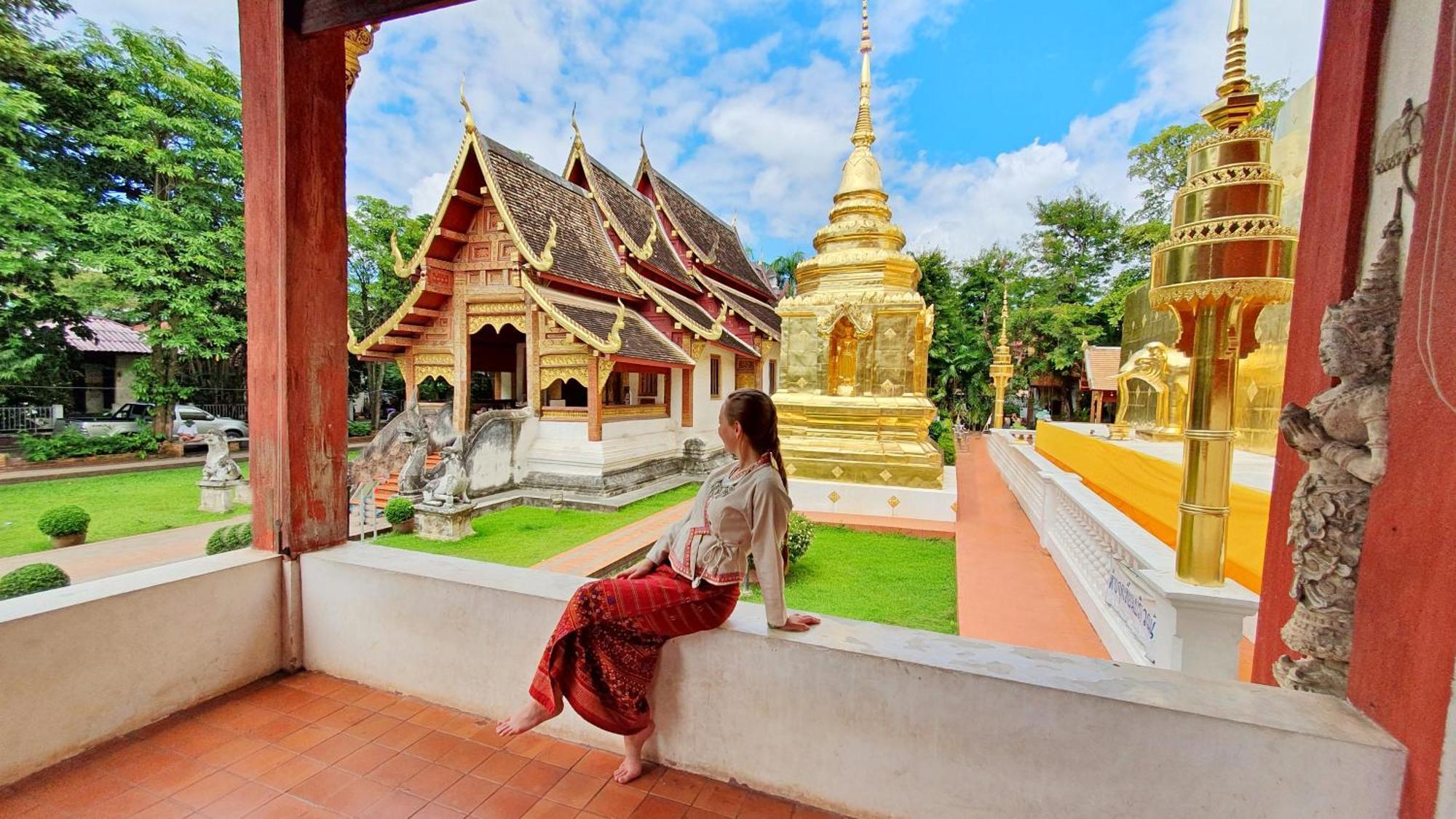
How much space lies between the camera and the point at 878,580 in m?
4.97

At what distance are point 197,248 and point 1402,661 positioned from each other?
56.8ft

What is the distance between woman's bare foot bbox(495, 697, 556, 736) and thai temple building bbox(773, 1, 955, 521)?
18.9 ft

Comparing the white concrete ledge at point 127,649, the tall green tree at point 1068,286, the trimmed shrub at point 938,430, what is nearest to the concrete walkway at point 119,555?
the white concrete ledge at point 127,649

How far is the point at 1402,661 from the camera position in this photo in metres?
1.16

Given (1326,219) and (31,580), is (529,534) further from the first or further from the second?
(1326,219)

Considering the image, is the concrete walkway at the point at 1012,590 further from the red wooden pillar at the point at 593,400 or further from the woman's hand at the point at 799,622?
the red wooden pillar at the point at 593,400

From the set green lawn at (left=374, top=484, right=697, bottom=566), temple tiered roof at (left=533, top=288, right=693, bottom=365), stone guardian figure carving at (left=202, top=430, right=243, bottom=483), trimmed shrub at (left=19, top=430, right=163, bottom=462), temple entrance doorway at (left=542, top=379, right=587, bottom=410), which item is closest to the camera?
green lawn at (left=374, top=484, right=697, bottom=566)

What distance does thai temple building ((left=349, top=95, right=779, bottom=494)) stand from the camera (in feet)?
29.8

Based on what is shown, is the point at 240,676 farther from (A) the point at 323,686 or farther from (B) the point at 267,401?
(B) the point at 267,401

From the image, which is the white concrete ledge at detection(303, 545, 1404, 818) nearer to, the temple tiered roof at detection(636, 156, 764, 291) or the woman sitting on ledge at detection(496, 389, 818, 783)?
the woman sitting on ledge at detection(496, 389, 818, 783)

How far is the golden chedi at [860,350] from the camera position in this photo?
7.28m

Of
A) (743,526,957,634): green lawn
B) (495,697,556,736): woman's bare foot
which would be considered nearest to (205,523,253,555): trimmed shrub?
(743,526,957,634): green lawn

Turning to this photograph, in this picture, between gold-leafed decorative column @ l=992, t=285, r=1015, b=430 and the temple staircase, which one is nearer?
the temple staircase

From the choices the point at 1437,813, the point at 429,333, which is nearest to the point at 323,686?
the point at 1437,813
